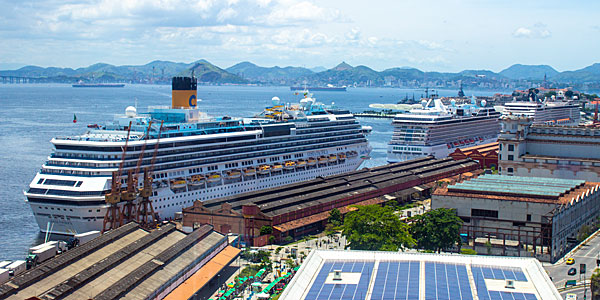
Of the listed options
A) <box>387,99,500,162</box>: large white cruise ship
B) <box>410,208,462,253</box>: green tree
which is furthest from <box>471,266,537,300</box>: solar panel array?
<box>387,99,500,162</box>: large white cruise ship

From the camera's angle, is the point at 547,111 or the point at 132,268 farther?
the point at 547,111

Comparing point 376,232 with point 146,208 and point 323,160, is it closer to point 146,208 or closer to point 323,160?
point 146,208

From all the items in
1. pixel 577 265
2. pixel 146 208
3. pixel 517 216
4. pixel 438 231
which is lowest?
pixel 577 265

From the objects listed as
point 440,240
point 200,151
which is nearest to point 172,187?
point 200,151

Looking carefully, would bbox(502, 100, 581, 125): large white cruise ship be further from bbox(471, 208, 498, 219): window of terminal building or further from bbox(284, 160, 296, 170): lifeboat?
bbox(471, 208, 498, 219): window of terminal building

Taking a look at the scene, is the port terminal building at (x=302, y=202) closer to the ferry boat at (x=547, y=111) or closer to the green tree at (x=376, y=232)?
the green tree at (x=376, y=232)

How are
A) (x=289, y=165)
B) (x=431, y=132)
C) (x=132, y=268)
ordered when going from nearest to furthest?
1. (x=132, y=268)
2. (x=289, y=165)
3. (x=431, y=132)

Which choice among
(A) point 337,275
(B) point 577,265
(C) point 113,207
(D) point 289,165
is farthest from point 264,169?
(A) point 337,275
